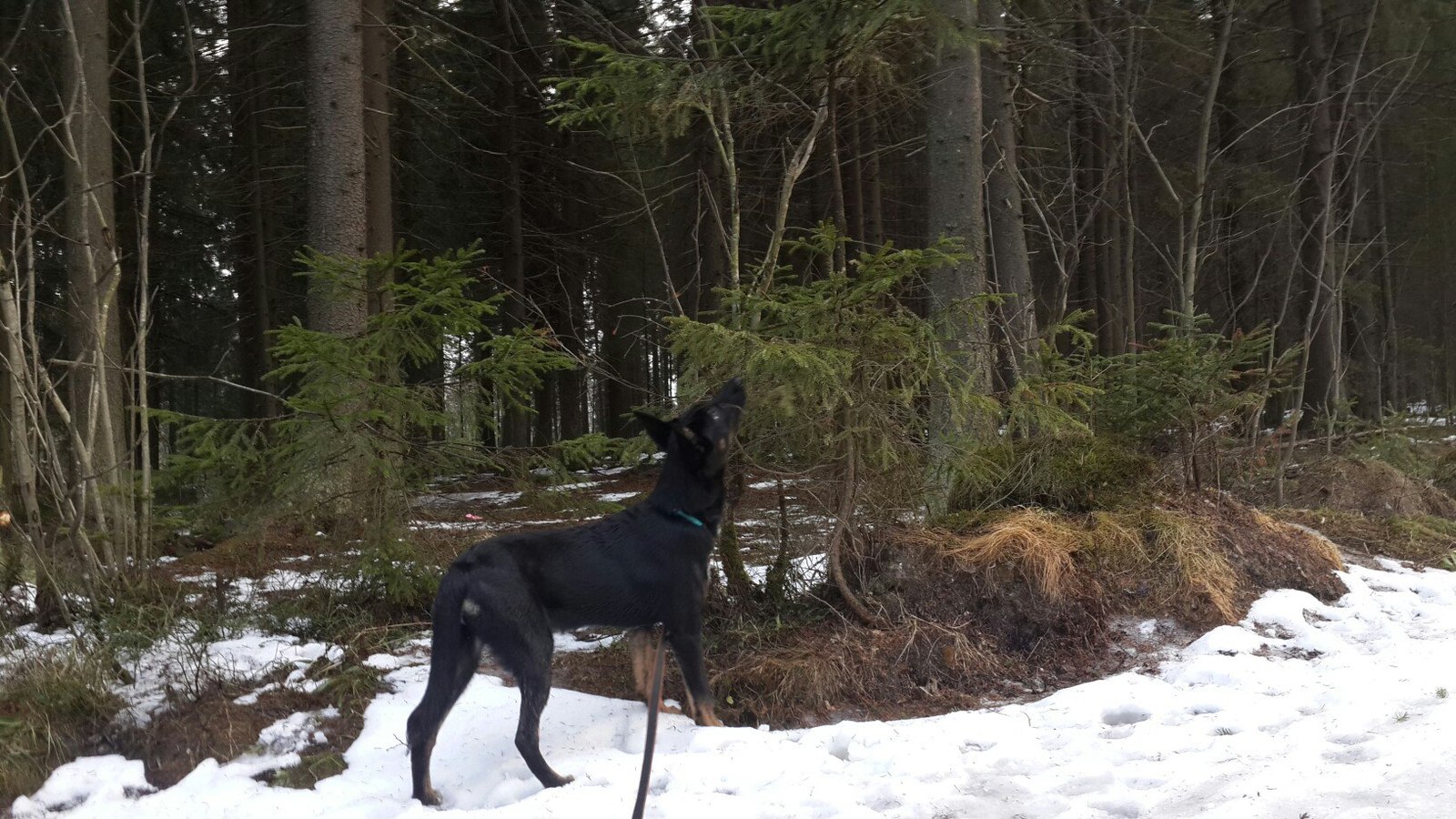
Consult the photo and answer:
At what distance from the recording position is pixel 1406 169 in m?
23.6

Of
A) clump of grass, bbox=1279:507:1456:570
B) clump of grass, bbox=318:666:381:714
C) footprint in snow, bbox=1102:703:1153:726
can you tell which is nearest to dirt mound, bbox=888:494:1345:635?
footprint in snow, bbox=1102:703:1153:726

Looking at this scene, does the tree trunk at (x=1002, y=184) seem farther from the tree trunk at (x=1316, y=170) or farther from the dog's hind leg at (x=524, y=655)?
the dog's hind leg at (x=524, y=655)

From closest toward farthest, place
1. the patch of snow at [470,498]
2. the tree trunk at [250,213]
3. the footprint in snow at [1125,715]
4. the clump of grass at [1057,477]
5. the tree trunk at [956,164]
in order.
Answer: the footprint in snow at [1125,715], the patch of snow at [470,498], the clump of grass at [1057,477], the tree trunk at [956,164], the tree trunk at [250,213]

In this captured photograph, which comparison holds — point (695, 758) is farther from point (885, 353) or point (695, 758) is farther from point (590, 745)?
point (885, 353)

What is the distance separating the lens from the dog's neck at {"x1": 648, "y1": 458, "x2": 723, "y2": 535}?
4.46 m

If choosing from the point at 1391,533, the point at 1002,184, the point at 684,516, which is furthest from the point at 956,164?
the point at 1391,533

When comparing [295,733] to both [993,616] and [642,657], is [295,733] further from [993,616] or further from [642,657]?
[993,616]

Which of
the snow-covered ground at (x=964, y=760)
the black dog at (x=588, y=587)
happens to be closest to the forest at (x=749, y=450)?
the snow-covered ground at (x=964, y=760)

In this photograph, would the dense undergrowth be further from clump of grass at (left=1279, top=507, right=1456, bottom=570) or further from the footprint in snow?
clump of grass at (left=1279, top=507, right=1456, bottom=570)

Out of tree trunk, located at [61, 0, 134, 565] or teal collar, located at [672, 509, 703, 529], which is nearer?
teal collar, located at [672, 509, 703, 529]

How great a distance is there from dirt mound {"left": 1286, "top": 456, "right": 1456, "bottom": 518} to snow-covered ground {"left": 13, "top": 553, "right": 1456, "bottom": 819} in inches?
186

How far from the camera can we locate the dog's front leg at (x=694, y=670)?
442cm

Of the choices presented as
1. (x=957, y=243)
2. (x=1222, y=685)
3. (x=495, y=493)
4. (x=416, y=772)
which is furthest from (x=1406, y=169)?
(x=416, y=772)

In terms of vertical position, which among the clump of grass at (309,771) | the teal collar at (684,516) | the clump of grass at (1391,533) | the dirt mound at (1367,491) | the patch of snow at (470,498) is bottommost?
the clump of grass at (309,771)
